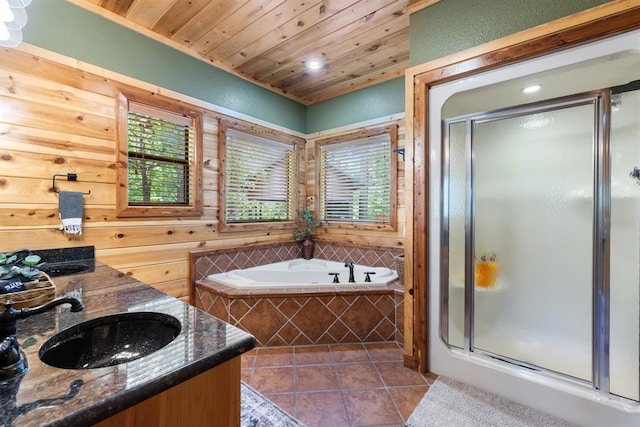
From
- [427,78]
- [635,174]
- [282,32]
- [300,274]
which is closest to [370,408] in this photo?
[300,274]

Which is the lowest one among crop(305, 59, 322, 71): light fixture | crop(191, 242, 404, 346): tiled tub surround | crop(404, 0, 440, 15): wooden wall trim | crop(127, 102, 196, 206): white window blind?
crop(191, 242, 404, 346): tiled tub surround

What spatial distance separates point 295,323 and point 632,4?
295 cm

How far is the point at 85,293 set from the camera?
1.30 m

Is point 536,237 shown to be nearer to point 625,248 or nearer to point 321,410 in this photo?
point 625,248

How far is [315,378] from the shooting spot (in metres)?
2.10

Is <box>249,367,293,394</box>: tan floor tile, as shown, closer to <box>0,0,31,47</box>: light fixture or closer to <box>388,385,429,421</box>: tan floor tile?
<box>388,385,429,421</box>: tan floor tile

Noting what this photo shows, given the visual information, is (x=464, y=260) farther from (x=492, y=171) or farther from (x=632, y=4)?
(x=632, y=4)

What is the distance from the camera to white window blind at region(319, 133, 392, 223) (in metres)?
3.44

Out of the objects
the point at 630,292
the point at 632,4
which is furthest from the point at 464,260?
the point at 632,4

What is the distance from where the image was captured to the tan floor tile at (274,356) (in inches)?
90.3

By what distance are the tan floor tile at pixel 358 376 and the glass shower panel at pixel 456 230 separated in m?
0.64

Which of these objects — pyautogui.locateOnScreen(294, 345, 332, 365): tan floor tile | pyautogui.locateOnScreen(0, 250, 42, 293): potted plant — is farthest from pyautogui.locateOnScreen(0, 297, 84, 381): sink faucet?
pyautogui.locateOnScreen(294, 345, 332, 365): tan floor tile

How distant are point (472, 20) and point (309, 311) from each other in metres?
2.54

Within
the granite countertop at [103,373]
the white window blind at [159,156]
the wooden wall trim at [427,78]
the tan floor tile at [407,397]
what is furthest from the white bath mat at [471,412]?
the white window blind at [159,156]
